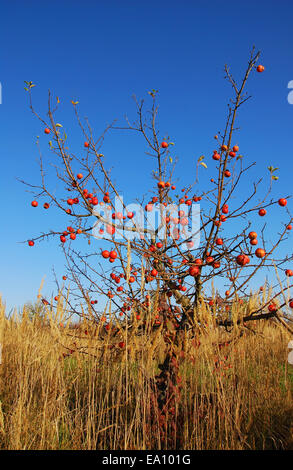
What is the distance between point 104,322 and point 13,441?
1104 mm

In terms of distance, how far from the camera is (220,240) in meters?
2.94

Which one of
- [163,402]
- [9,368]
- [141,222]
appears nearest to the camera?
[163,402]

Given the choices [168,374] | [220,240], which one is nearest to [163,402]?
[168,374]

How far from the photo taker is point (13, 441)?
245 cm

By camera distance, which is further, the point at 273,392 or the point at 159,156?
the point at 159,156

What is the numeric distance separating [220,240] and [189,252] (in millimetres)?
301

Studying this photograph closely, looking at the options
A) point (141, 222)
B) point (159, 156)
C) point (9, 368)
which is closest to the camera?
point (141, 222)
